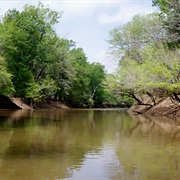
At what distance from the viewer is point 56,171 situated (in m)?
7.48

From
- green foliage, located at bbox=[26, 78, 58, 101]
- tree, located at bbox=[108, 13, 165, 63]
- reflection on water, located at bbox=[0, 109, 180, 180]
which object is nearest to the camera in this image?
reflection on water, located at bbox=[0, 109, 180, 180]

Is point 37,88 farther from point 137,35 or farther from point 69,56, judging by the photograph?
point 137,35

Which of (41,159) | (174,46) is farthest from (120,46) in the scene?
(41,159)

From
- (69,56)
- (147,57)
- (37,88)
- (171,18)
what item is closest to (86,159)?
(171,18)

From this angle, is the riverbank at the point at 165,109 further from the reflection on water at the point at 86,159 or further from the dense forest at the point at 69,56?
the reflection on water at the point at 86,159

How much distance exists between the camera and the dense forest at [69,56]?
26719 mm

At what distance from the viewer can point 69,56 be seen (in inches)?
2260

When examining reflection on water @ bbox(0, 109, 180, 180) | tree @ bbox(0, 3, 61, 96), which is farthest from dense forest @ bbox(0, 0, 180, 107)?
reflection on water @ bbox(0, 109, 180, 180)

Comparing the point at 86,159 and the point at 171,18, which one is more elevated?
the point at 171,18

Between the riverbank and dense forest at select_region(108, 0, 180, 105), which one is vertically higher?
dense forest at select_region(108, 0, 180, 105)

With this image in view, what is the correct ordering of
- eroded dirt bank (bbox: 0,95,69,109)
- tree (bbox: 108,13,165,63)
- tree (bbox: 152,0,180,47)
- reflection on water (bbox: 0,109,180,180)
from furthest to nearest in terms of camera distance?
eroded dirt bank (bbox: 0,95,69,109) < tree (bbox: 108,13,165,63) < tree (bbox: 152,0,180,47) < reflection on water (bbox: 0,109,180,180)

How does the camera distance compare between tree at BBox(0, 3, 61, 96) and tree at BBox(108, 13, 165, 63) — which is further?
tree at BBox(0, 3, 61, 96)

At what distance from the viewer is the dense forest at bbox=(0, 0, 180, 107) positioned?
→ 26.7 metres

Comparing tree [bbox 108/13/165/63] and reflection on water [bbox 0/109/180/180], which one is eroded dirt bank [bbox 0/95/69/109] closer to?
tree [bbox 108/13/165/63]
